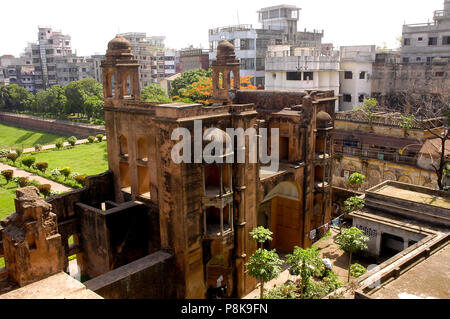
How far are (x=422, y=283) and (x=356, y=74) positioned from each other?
104ft

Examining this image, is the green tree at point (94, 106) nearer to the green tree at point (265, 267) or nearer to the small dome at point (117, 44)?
the small dome at point (117, 44)

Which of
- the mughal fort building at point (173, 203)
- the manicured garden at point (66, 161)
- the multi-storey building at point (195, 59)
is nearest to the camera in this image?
the mughal fort building at point (173, 203)

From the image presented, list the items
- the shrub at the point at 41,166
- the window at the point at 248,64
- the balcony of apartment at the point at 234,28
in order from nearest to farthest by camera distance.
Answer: the shrub at the point at 41,166 < the window at the point at 248,64 < the balcony of apartment at the point at 234,28

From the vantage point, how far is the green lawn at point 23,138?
53156mm

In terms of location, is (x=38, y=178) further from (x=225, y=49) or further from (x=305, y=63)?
(x=305, y=63)

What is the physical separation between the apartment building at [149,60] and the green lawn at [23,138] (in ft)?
72.0

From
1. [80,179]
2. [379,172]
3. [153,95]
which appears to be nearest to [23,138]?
[153,95]

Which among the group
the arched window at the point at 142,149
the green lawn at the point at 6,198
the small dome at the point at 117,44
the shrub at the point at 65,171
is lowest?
the green lawn at the point at 6,198

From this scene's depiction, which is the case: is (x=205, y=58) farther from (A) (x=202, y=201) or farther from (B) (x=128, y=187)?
(A) (x=202, y=201)

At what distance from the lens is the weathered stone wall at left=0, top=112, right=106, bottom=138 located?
173 ft

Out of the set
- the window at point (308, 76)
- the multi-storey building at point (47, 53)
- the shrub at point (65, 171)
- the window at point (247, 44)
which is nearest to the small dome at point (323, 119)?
the window at point (308, 76)

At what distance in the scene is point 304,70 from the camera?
37.9 metres

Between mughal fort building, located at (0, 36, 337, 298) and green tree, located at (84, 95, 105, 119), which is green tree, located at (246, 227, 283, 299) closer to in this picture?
mughal fort building, located at (0, 36, 337, 298)

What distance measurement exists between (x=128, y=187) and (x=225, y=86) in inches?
305
